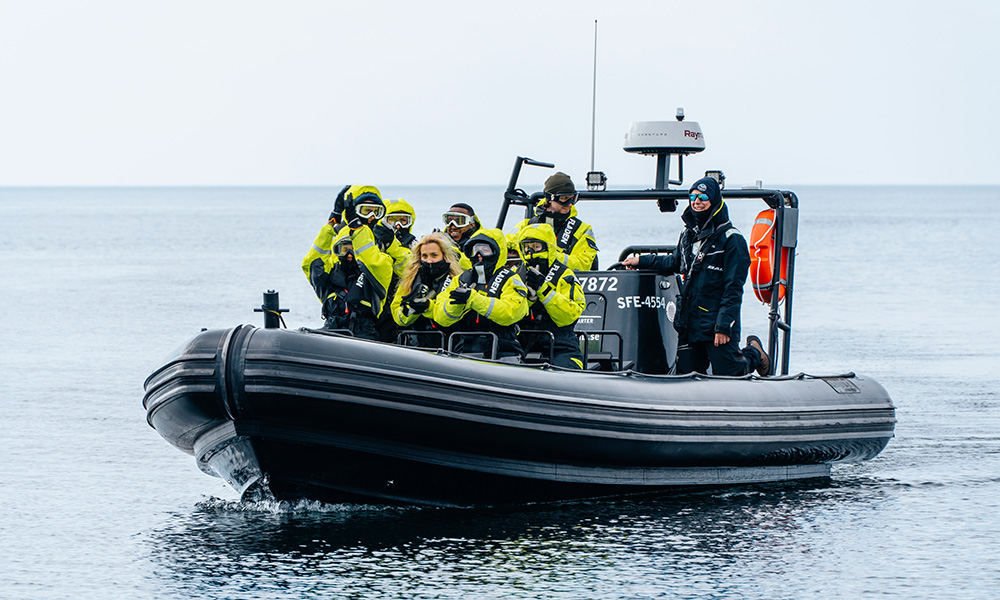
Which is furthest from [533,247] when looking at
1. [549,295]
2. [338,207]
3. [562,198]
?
[338,207]

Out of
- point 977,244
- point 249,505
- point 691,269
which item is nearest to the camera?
point 249,505

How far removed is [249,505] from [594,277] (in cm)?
225

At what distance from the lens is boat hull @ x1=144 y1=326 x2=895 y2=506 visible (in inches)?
230

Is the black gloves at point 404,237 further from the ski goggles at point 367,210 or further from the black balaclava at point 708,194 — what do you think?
the black balaclava at point 708,194

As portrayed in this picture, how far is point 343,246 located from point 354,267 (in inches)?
5.2

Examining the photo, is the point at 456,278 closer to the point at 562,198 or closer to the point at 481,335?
the point at 481,335

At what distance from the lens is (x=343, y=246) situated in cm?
709

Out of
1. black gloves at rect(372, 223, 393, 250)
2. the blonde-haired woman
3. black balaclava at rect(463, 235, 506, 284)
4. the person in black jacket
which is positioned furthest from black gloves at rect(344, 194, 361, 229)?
the person in black jacket

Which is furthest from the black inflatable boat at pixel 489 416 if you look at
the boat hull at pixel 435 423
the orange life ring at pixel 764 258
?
the orange life ring at pixel 764 258

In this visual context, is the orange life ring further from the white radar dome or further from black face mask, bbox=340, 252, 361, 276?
black face mask, bbox=340, 252, 361, 276

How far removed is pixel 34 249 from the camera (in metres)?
41.3

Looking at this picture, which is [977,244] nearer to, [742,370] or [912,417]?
[912,417]

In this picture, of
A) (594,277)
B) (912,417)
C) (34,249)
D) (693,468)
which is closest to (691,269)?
(594,277)

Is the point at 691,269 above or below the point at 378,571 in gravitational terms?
above
